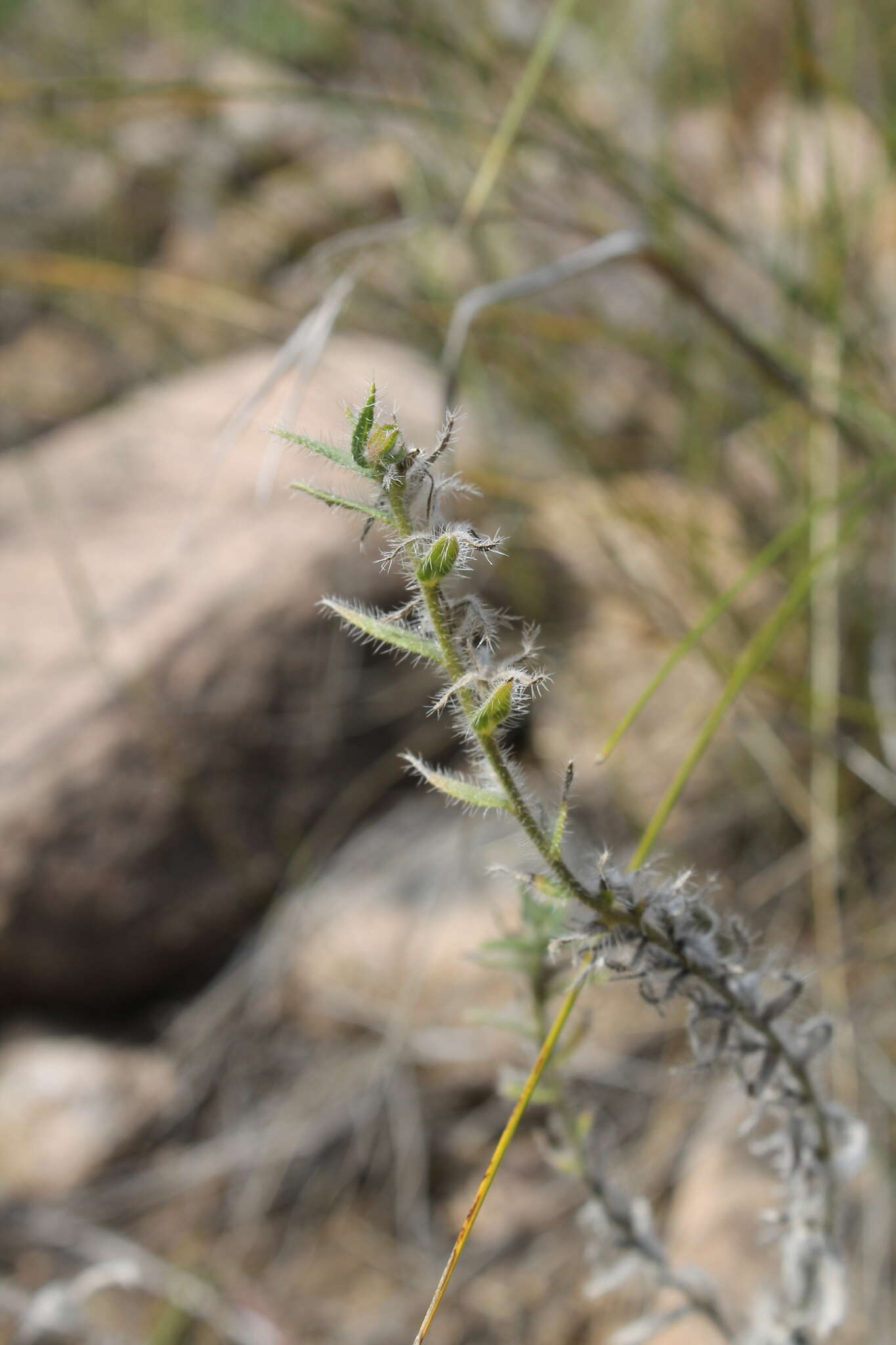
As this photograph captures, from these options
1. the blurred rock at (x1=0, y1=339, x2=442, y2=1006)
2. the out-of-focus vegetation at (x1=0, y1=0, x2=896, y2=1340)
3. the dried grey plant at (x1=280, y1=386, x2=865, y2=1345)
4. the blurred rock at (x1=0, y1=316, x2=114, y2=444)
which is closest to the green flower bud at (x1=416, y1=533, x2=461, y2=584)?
the dried grey plant at (x1=280, y1=386, x2=865, y2=1345)

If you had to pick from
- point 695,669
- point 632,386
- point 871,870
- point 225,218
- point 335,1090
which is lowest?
point 871,870

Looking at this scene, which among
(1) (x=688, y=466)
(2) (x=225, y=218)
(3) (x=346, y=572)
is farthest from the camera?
(2) (x=225, y=218)

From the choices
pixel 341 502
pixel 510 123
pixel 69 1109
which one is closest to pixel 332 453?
pixel 341 502

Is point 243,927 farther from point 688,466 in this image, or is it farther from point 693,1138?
point 688,466

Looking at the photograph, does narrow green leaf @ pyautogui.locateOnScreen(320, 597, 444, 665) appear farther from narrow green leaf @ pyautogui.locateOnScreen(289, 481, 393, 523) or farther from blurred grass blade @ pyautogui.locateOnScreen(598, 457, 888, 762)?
blurred grass blade @ pyautogui.locateOnScreen(598, 457, 888, 762)

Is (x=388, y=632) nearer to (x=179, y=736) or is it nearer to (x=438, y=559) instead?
(x=438, y=559)

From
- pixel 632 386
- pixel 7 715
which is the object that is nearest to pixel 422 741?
pixel 7 715

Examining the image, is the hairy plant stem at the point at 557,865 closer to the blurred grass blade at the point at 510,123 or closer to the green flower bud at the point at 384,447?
the green flower bud at the point at 384,447

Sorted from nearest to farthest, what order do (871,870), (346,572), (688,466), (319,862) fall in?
1. (871,870)
2. (688,466)
3. (319,862)
4. (346,572)
